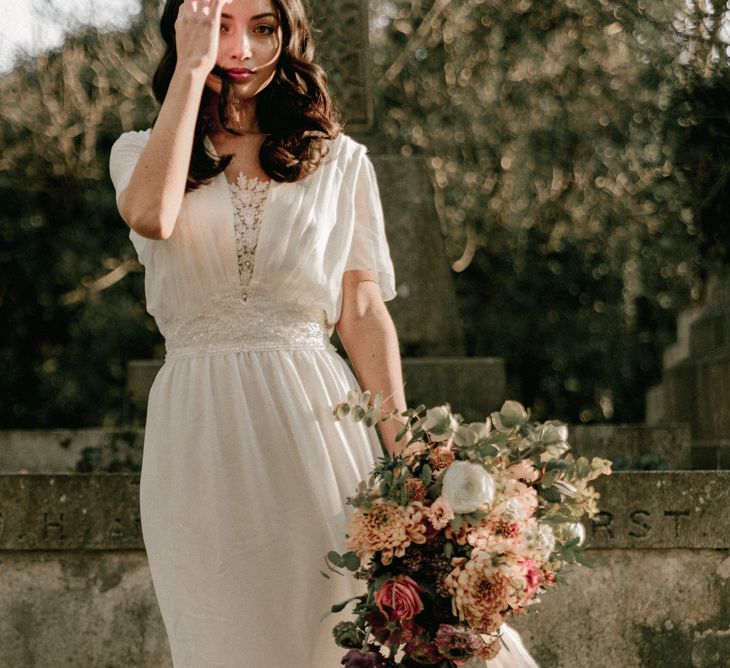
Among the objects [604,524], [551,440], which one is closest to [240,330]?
[551,440]

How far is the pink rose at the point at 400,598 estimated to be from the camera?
7.45ft

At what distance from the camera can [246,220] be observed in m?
2.69

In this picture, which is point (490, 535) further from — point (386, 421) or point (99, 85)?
point (99, 85)

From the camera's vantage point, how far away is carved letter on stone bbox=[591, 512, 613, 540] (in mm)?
4395

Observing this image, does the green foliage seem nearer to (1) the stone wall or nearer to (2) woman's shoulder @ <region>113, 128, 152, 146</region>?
(1) the stone wall

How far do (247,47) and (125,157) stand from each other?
0.38 metres

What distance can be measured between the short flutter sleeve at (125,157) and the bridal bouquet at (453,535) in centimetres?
73

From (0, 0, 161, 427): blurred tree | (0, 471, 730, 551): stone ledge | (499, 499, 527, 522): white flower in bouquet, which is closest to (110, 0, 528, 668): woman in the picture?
(499, 499, 527, 522): white flower in bouquet

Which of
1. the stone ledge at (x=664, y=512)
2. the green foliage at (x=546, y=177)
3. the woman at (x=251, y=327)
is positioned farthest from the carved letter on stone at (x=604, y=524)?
the green foliage at (x=546, y=177)

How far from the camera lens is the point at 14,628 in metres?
4.45

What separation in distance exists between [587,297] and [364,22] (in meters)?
8.61

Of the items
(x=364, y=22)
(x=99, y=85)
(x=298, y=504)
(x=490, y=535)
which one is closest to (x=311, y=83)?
(x=298, y=504)

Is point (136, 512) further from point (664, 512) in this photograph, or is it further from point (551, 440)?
point (551, 440)

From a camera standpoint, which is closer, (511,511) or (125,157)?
(511,511)
